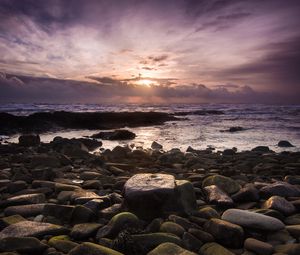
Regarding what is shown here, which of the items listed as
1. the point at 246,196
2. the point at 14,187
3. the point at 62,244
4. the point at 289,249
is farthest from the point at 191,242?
the point at 14,187

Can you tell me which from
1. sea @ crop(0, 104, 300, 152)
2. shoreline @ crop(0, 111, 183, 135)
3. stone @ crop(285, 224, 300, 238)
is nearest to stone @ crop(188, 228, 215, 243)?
stone @ crop(285, 224, 300, 238)

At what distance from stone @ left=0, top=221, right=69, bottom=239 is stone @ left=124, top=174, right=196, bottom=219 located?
78cm

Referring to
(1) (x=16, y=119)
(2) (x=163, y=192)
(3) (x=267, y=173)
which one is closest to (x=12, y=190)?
(2) (x=163, y=192)

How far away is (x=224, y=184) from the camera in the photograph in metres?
4.61

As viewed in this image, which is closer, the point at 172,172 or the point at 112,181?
the point at 112,181

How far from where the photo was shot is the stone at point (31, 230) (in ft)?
9.75

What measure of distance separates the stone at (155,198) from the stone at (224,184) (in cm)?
93

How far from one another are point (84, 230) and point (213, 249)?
128 cm

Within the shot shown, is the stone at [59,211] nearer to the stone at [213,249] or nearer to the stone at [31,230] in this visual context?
the stone at [31,230]

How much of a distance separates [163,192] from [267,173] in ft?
13.2

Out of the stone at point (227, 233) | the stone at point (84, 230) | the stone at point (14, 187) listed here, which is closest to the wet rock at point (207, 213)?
the stone at point (227, 233)

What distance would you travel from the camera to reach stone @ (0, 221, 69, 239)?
9.75 ft

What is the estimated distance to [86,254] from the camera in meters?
2.57

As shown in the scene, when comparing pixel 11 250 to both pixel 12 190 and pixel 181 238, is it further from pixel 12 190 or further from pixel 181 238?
pixel 12 190
